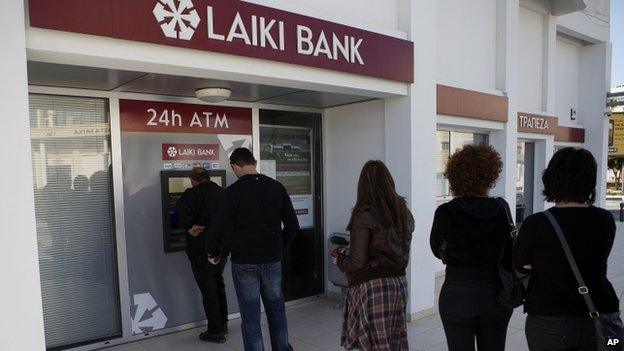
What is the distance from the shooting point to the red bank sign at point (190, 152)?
4465mm

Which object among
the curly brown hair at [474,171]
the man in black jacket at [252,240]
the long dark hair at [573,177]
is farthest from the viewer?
the man in black jacket at [252,240]

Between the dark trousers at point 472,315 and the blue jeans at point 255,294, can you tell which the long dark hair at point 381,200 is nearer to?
the dark trousers at point 472,315

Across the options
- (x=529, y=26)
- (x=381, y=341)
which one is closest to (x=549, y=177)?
(x=381, y=341)

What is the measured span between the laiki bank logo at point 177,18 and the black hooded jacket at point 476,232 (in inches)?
82.4

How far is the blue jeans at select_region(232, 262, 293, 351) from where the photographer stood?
3330mm

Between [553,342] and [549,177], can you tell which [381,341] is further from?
[549,177]

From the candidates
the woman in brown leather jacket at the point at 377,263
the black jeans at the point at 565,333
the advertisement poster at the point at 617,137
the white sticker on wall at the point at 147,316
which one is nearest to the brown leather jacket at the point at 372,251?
the woman in brown leather jacket at the point at 377,263

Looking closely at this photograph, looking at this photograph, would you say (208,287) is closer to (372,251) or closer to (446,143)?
(372,251)

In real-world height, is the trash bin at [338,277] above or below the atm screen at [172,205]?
below

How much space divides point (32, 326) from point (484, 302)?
2489 mm

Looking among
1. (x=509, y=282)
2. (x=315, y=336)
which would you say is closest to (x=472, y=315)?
(x=509, y=282)

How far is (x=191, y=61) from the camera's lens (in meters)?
3.15

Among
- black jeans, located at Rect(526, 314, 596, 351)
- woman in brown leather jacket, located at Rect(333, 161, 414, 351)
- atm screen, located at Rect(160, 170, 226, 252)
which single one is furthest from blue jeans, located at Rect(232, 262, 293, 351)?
black jeans, located at Rect(526, 314, 596, 351)

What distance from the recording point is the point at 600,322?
197 cm
